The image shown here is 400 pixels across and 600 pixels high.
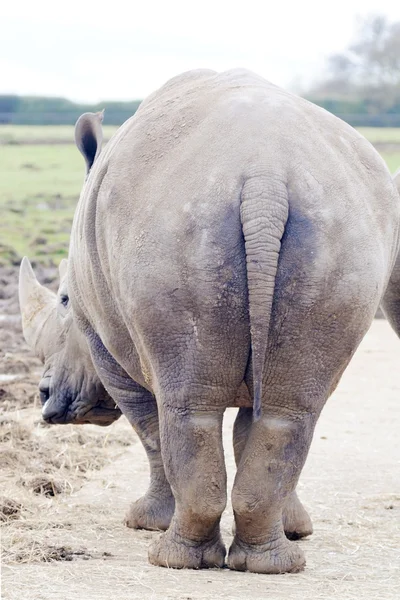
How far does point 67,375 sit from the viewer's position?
21.6 ft

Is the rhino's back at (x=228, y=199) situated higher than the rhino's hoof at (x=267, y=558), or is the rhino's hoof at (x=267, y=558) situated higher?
the rhino's back at (x=228, y=199)

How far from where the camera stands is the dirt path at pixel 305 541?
4.51 metres

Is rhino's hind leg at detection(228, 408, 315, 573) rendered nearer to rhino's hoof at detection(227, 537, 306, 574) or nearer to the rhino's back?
rhino's hoof at detection(227, 537, 306, 574)

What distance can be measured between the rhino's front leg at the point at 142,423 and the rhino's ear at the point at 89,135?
A: 0.95 metres

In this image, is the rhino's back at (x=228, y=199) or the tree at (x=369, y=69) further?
the tree at (x=369, y=69)

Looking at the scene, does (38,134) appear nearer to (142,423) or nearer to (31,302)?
(31,302)

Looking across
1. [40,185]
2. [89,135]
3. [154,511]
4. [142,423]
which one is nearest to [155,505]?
[154,511]

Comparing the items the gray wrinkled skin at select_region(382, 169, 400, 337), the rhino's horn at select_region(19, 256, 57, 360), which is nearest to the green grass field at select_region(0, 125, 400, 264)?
the rhino's horn at select_region(19, 256, 57, 360)

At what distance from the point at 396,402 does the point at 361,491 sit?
3.39 metres

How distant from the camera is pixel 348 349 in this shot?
4.61m

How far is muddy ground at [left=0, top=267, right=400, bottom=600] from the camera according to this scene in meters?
4.58

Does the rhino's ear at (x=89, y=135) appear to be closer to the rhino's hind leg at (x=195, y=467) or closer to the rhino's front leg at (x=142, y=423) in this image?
the rhino's front leg at (x=142, y=423)

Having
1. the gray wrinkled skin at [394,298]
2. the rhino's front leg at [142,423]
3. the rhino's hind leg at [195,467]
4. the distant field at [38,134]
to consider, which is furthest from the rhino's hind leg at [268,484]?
the distant field at [38,134]

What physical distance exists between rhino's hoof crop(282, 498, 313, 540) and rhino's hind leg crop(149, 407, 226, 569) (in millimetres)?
822
